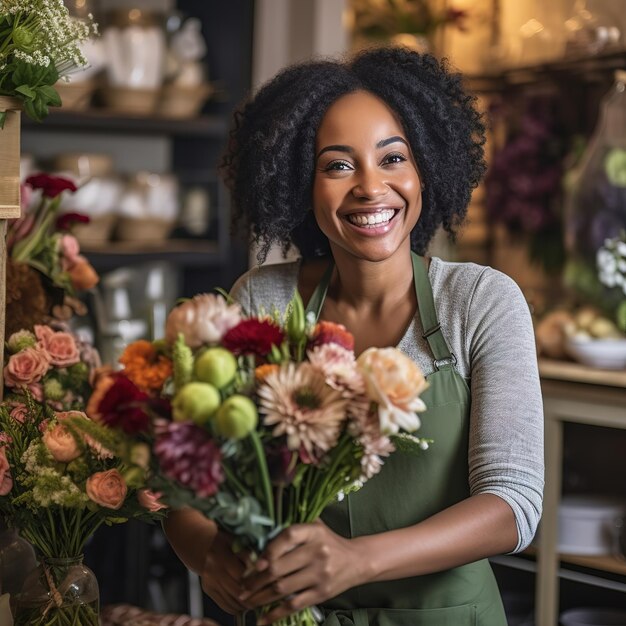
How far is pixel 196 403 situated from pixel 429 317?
637 mm

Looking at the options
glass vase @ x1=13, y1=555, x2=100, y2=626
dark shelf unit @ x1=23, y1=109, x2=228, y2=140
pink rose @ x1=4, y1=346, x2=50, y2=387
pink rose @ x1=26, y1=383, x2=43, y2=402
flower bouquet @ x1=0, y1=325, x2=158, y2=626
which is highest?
dark shelf unit @ x1=23, y1=109, x2=228, y2=140

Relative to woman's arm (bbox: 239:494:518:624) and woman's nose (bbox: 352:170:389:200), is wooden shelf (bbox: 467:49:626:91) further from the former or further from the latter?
woman's arm (bbox: 239:494:518:624)

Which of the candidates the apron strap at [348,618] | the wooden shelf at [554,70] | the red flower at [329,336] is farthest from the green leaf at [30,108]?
the wooden shelf at [554,70]

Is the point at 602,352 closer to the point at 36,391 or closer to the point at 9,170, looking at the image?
the point at 36,391

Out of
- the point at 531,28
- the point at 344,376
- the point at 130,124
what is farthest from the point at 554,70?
the point at 344,376

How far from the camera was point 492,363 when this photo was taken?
1449 millimetres

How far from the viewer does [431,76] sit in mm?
1563

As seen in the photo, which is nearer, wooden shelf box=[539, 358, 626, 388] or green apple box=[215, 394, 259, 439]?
green apple box=[215, 394, 259, 439]

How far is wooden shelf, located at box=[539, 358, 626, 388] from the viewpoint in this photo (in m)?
2.52

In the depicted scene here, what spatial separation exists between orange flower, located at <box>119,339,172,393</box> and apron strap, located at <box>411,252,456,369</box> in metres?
0.56

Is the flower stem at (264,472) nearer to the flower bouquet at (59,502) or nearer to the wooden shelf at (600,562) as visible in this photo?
the flower bouquet at (59,502)

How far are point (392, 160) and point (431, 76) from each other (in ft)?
0.53

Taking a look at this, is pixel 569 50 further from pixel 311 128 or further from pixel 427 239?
pixel 311 128

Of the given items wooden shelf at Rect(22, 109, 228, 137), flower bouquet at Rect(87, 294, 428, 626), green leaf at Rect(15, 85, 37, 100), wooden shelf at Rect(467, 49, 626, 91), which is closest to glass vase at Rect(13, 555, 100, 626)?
flower bouquet at Rect(87, 294, 428, 626)
